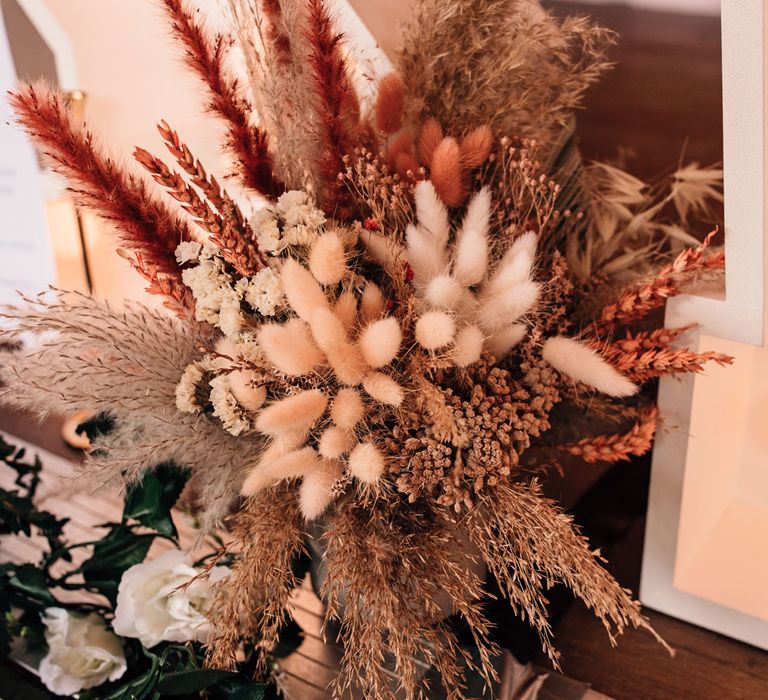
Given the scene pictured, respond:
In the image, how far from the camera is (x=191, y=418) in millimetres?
655

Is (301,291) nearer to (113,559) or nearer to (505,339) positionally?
(505,339)

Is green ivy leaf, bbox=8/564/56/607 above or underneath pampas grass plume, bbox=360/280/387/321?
underneath

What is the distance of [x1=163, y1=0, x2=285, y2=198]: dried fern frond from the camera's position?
572 millimetres

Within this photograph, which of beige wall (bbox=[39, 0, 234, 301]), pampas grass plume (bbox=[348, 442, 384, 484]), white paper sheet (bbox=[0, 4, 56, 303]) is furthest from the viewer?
white paper sheet (bbox=[0, 4, 56, 303])

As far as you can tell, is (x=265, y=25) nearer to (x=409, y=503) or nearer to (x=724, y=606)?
(x=409, y=503)

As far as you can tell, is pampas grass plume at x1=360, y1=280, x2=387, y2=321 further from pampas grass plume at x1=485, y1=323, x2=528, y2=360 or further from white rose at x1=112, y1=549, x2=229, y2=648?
white rose at x1=112, y1=549, x2=229, y2=648

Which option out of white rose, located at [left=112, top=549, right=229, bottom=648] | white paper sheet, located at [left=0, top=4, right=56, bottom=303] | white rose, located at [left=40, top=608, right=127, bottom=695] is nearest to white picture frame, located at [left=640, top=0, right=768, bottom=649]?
white rose, located at [left=112, top=549, right=229, bottom=648]

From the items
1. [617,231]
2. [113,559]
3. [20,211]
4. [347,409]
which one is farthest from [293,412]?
Answer: [20,211]

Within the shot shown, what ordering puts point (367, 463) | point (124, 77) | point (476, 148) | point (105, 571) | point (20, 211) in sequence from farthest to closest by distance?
point (20, 211) → point (124, 77) → point (105, 571) → point (476, 148) → point (367, 463)

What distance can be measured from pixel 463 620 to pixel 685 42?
1927 millimetres

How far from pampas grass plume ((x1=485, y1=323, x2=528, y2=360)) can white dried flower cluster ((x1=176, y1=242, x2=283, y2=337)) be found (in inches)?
6.9

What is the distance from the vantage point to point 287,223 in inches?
23.5

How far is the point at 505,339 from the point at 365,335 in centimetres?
12

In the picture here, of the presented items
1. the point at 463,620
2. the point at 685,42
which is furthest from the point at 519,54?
the point at 685,42
